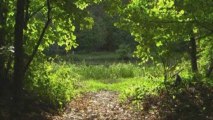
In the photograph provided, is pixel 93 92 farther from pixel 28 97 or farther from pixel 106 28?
pixel 106 28

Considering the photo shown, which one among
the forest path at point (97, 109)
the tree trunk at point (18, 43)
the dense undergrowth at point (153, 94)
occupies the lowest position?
the forest path at point (97, 109)

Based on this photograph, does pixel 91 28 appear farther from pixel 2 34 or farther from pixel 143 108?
pixel 143 108

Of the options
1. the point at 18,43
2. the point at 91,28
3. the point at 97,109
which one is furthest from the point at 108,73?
the point at 18,43

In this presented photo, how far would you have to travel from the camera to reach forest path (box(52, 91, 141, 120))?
11.4 metres

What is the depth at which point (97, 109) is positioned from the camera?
12.8 metres

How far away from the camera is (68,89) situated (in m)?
14.7

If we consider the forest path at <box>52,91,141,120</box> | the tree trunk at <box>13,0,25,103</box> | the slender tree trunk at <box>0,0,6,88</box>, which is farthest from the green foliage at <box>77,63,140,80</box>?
the tree trunk at <box>13,0,25,103</box>

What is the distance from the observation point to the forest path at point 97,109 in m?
11.4

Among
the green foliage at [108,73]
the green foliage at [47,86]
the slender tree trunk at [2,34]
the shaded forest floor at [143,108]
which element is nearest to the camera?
the shaded forest floor at [143,108]

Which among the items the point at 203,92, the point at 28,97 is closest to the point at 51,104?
the point at 28,97

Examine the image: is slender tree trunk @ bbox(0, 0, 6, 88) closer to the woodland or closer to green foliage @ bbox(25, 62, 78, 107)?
the woodland

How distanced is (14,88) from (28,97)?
4.05ft

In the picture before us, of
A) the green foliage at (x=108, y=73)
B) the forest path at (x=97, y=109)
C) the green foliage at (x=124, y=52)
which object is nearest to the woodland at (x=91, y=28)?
the forest path at (x=97, y=109)

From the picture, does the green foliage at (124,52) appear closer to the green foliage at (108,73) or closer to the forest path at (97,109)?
the green foliage at (108,73)
